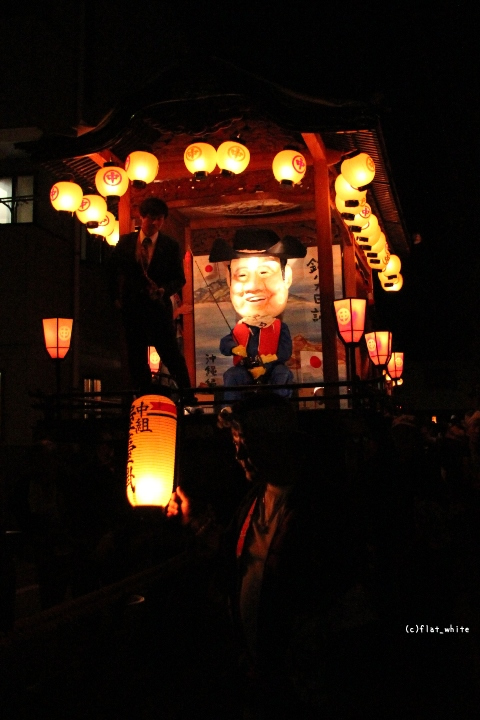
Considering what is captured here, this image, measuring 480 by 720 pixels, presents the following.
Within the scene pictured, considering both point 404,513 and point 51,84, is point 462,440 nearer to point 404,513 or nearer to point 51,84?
point 404,513

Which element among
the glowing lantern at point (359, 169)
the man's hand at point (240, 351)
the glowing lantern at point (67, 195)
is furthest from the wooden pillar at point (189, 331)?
the glowing lantern at point (359, 169)

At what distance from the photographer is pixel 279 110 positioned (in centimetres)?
770

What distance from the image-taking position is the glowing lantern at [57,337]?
998cm

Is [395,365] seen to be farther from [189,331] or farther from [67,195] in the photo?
[67,195]

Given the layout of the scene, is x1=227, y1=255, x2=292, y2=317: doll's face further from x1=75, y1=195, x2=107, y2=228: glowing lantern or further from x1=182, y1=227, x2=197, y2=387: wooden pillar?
x1=75, y1=195, x2=107, y2=228: glowing lantern

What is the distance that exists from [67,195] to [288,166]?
3.12m

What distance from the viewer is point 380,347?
13.8 metres

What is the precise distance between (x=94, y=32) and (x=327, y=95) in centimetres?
1339

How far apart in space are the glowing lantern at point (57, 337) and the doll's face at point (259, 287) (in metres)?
2.64

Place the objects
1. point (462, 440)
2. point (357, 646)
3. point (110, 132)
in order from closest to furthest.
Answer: point (357, 646) → point (110, 132) → point (462, 440)

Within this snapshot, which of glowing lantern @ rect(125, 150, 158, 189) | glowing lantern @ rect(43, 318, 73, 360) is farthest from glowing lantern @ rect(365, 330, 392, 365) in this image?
glowing lantern @ rect(125, 150, 158, 189)

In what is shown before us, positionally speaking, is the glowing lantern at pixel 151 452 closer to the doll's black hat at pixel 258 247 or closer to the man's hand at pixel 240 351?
the man's hand at pixel 240 351

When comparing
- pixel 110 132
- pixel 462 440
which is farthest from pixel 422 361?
pixel 110 132

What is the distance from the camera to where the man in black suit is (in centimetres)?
774
